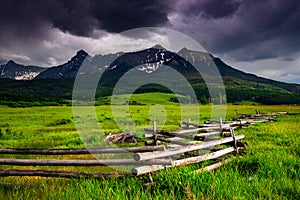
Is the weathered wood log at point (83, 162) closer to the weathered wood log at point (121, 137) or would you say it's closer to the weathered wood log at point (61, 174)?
the weathered wood log at point (61, 174)

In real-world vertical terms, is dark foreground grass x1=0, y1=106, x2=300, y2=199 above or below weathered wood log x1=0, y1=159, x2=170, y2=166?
below

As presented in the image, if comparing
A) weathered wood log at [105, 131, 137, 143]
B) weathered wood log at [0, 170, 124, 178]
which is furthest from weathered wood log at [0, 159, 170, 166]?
weathered wood log at [105, 131, 137, 143]

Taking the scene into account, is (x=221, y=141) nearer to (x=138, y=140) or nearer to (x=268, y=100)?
(x=138, y=140)

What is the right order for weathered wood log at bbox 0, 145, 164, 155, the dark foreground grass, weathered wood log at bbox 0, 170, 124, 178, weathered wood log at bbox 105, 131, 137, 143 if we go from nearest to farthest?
the dark foreground grass → weathered wood log at bbox 0, 170, 124, 178 → weathered wood log at bbox 0, 145, 164, 155 → weathered wood log at bbox 105, 131, 137, 143

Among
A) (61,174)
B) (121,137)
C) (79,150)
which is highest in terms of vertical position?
(79,150)

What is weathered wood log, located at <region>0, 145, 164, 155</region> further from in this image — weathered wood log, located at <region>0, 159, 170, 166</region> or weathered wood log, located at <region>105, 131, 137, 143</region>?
weathered wood log, located at <region>105, 131, 137, 143</region>

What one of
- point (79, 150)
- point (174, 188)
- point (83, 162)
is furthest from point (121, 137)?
point (174, 188)

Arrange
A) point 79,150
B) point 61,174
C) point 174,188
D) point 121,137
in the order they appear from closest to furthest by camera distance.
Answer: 1. point 174,188
2. point 61,174
3. point 79,150
4. point 121,137

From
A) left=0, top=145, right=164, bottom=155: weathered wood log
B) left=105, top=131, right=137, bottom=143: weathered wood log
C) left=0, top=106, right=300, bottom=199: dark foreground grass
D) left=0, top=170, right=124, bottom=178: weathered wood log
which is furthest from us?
left=105, top=131, right=137, bottom=143: weathered wood log

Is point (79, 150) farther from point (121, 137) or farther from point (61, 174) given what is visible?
point (121, 137)

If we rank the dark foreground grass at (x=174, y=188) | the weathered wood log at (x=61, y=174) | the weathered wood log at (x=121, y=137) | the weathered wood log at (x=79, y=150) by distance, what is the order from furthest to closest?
the weathered wood log at (x=121, y=137)
the weathered wood log at (x=79, y=150)
the weathered wood log at (x=61, y=174)
the dark foreground grass at (x=174, y=188)

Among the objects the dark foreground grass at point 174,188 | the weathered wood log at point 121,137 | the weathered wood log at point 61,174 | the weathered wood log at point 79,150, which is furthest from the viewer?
the weathered wood log at point 121,137

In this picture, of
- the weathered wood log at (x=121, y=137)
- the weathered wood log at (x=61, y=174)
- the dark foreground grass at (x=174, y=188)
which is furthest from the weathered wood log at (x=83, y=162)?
the weathered wood log at (x=121, y=137)

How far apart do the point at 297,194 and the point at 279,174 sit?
1.20 metres
